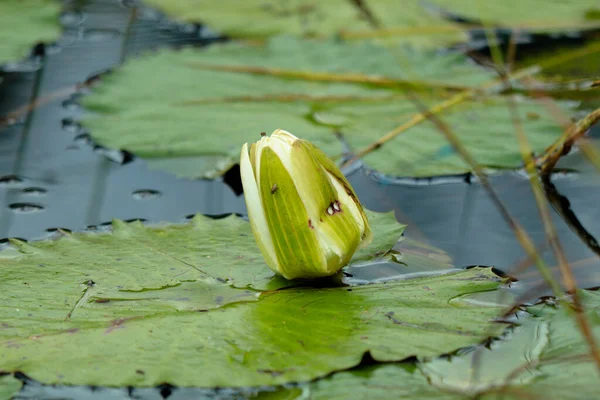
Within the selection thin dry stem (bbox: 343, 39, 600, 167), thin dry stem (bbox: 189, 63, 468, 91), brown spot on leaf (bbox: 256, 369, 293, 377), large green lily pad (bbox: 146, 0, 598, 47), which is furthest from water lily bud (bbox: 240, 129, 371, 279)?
large green lily pad (bbox: 146, 0, 598, 47)

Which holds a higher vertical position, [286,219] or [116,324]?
[286,219]

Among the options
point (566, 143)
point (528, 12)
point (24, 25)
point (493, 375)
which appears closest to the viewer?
point (493, 375)

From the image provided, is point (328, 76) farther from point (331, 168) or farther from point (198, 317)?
point (198, 317)

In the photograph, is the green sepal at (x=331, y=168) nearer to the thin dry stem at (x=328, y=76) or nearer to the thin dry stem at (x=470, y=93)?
the thin dry stem at (x=470, y=93)

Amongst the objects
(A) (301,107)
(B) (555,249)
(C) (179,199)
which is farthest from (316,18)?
(B) (555,249)

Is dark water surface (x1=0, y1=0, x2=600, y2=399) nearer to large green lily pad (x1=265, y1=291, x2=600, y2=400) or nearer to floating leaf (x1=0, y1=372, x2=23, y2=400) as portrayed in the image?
floating leaf (x1=0, y1=372, x2=23, y2=400)

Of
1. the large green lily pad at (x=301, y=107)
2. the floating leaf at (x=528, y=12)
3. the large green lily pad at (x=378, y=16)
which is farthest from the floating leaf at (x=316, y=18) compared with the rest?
the large green lily pad at (x=301, y=107)
